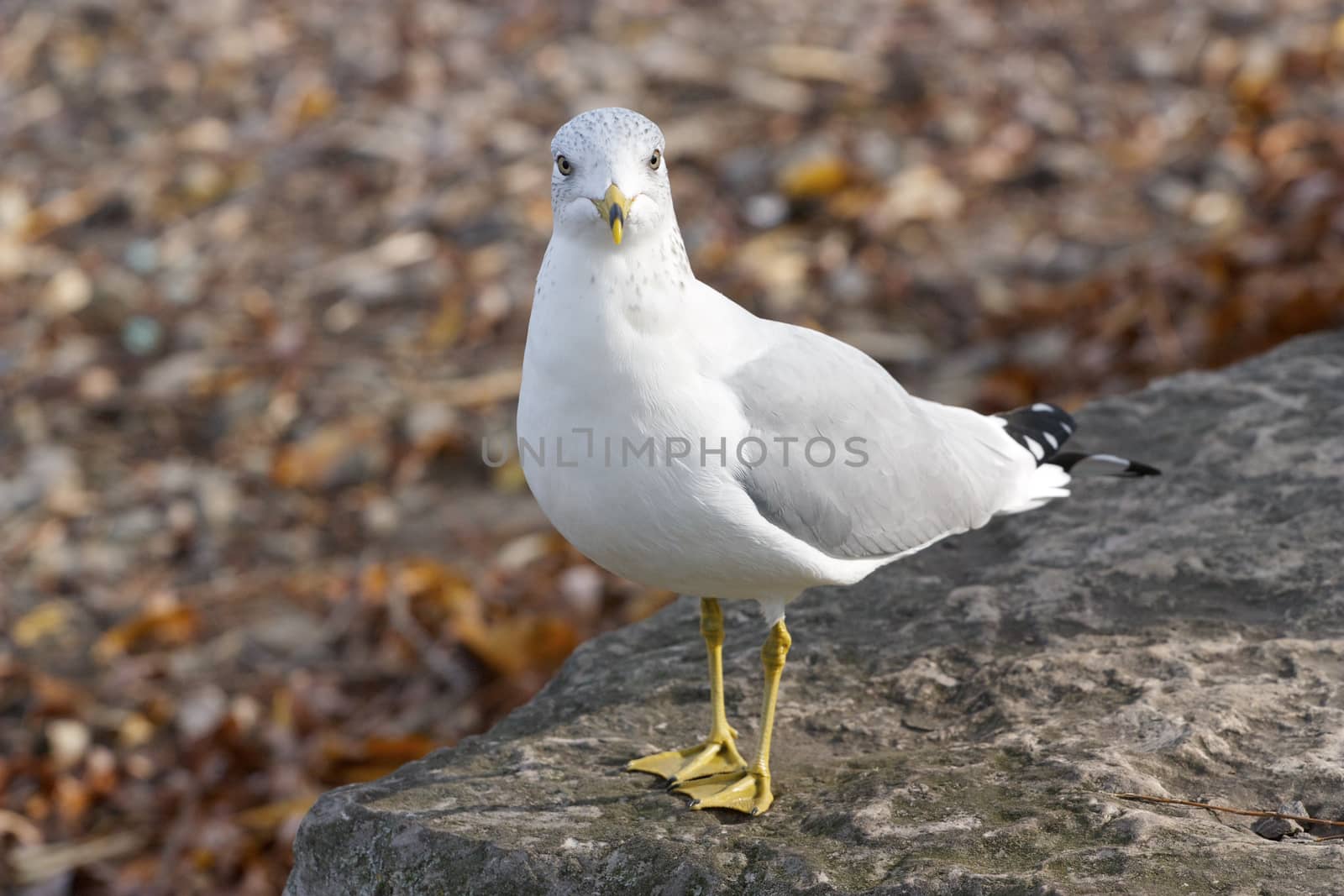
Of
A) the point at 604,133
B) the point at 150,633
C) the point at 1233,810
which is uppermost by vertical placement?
the point at 604,133

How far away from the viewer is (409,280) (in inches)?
264

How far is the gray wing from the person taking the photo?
279cm

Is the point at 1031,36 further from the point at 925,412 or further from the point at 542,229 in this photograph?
the point at 925,412

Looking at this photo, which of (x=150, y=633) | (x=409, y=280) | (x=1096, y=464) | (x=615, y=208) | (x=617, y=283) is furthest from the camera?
(x=409, y=280)

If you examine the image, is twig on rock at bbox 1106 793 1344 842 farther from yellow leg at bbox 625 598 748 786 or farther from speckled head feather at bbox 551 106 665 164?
speckled head feather at bbox 551 106 665 164

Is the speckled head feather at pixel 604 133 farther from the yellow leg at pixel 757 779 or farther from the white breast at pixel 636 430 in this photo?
the yellow leg at pixel 757 779

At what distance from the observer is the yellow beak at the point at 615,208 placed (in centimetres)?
257

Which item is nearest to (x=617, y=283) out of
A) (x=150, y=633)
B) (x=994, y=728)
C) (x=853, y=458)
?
(x=853, y=458)

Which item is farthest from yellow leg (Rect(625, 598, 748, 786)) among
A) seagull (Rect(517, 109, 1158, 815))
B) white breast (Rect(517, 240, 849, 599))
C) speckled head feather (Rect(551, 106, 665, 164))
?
speckled head feather (Rect(551, 106, 665, 164))

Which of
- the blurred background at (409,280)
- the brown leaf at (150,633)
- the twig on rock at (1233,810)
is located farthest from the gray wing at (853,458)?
the brown leaf at (150,633)

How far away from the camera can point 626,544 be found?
2672 millimetres

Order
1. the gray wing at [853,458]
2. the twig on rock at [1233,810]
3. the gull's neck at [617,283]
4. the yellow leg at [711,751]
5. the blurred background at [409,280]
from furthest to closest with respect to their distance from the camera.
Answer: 1. the blurred background at [409,280]
2. the yellow leg at [711,751]
3. the gray wing at [853,458]
4. the gull's neck at [617,283]
5. the twig on rock at [1233,810]

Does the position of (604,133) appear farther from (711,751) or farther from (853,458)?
(711,751)

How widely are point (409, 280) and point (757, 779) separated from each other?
4281mm
